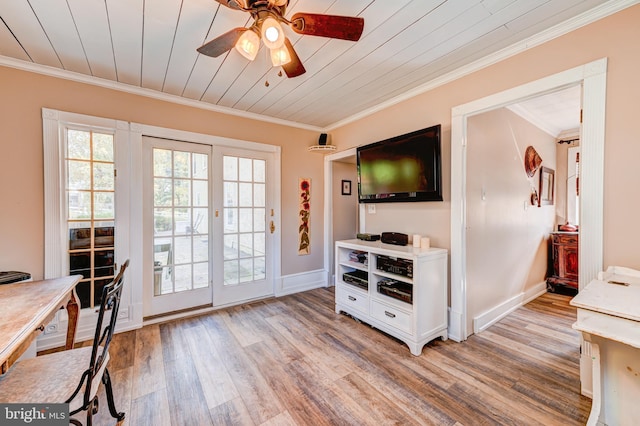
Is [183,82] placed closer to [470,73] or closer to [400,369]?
[470,73]

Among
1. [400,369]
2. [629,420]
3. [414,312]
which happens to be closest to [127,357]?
[400,369]

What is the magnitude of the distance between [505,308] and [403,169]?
198 cm

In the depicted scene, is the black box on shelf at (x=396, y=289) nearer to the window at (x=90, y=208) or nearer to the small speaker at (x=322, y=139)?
the small speaker at (x=322, y=139)

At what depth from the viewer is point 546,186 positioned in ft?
12.3

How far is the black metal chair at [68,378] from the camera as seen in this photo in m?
1.06

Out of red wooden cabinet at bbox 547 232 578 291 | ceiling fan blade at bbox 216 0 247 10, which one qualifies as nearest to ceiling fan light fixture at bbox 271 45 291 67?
ceiling fan blade at bbox 216 0 247 10

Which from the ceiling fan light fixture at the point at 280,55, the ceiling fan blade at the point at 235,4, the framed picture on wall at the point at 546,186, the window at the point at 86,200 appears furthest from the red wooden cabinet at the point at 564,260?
the window at the point at 86,200

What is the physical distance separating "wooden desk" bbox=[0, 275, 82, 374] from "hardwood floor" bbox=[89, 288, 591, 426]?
2.25 ft

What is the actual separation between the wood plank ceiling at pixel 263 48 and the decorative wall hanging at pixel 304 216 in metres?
1.32

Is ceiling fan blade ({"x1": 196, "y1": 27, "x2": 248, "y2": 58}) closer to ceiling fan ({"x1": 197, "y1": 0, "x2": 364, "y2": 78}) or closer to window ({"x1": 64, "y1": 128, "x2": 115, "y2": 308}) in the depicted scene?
ceiling fan ({"x1": 197, "y1": 0, "x2": 364, "y2": 78})

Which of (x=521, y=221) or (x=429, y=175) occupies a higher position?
(x=429, y=175)

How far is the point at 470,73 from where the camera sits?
88.1 inches

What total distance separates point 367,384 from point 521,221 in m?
Answer: 2.80

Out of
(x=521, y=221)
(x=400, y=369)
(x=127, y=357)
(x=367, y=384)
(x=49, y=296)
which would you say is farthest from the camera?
(x=521, y=221)
